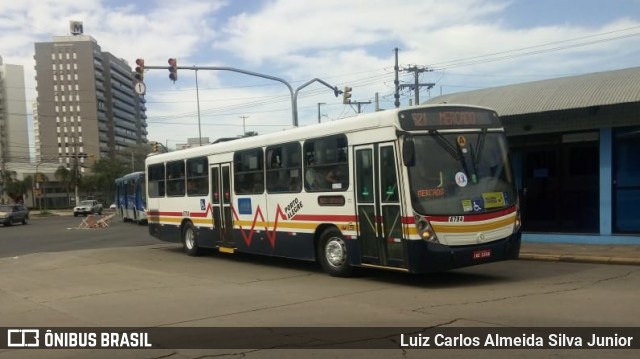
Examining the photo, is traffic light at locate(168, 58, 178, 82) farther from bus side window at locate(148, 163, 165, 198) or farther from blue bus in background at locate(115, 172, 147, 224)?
blue bus in background at locate(115, 172, 147, 224)

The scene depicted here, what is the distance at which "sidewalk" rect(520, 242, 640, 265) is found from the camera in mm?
12203

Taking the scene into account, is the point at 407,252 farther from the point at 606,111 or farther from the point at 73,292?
the point at 606,111

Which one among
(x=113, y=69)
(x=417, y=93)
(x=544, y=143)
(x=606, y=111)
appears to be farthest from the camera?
(x=113, y=69)

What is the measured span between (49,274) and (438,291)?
8.83m

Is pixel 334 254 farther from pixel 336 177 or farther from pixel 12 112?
pixel 12 112

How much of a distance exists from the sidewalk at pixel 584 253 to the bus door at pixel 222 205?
22.5 ft

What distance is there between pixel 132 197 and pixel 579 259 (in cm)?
3003

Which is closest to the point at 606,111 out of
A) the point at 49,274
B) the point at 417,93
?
the point at 49,274

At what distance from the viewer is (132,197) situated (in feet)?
123

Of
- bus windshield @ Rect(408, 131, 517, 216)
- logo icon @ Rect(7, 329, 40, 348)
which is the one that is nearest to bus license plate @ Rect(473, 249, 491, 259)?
bus windshield @ Rect(408, 131, 517, 216)

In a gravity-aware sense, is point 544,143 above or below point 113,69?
below

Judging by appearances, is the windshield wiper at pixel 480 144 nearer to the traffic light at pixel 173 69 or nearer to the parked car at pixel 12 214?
the traffic light at pixel 173 69

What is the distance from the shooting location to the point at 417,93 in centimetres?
4938

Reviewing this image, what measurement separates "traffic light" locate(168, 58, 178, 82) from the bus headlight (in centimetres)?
1611
